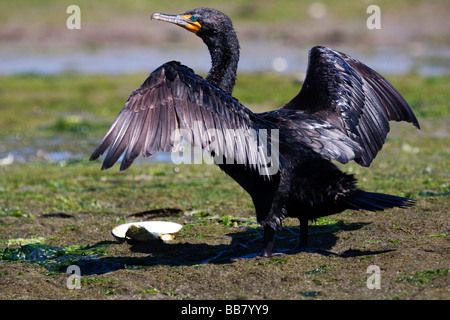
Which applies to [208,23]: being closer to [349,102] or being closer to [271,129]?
[271,129]

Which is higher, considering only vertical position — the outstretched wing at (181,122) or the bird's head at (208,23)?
the bird's head at (208,23)

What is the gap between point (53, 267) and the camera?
208 inches

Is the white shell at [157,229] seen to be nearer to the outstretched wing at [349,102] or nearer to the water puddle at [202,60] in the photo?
the outstretched wing at [349,102]

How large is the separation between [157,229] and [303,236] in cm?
137

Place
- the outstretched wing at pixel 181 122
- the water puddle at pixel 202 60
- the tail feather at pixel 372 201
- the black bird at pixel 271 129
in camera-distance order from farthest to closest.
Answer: the water puddle at pixel 202 60
the tail feather at pixel 372 201
the black bird at pixel 271 129
the outstretched wing at pixel 181 122

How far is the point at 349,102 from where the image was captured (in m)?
5.80

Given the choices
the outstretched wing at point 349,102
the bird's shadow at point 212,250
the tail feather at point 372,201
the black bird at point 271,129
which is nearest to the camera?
the black bird at point 271,129

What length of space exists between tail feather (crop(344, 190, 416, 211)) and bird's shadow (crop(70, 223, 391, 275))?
420mm

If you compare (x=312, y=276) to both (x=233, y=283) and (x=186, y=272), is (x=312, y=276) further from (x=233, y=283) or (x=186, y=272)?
(x=186, y=272)

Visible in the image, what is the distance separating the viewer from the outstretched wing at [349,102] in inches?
225

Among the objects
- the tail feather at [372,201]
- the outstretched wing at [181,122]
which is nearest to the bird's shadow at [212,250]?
the tail feather at [372,201]

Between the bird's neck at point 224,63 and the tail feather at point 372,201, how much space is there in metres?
1.47

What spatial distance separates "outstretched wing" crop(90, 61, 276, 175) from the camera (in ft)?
14.9
